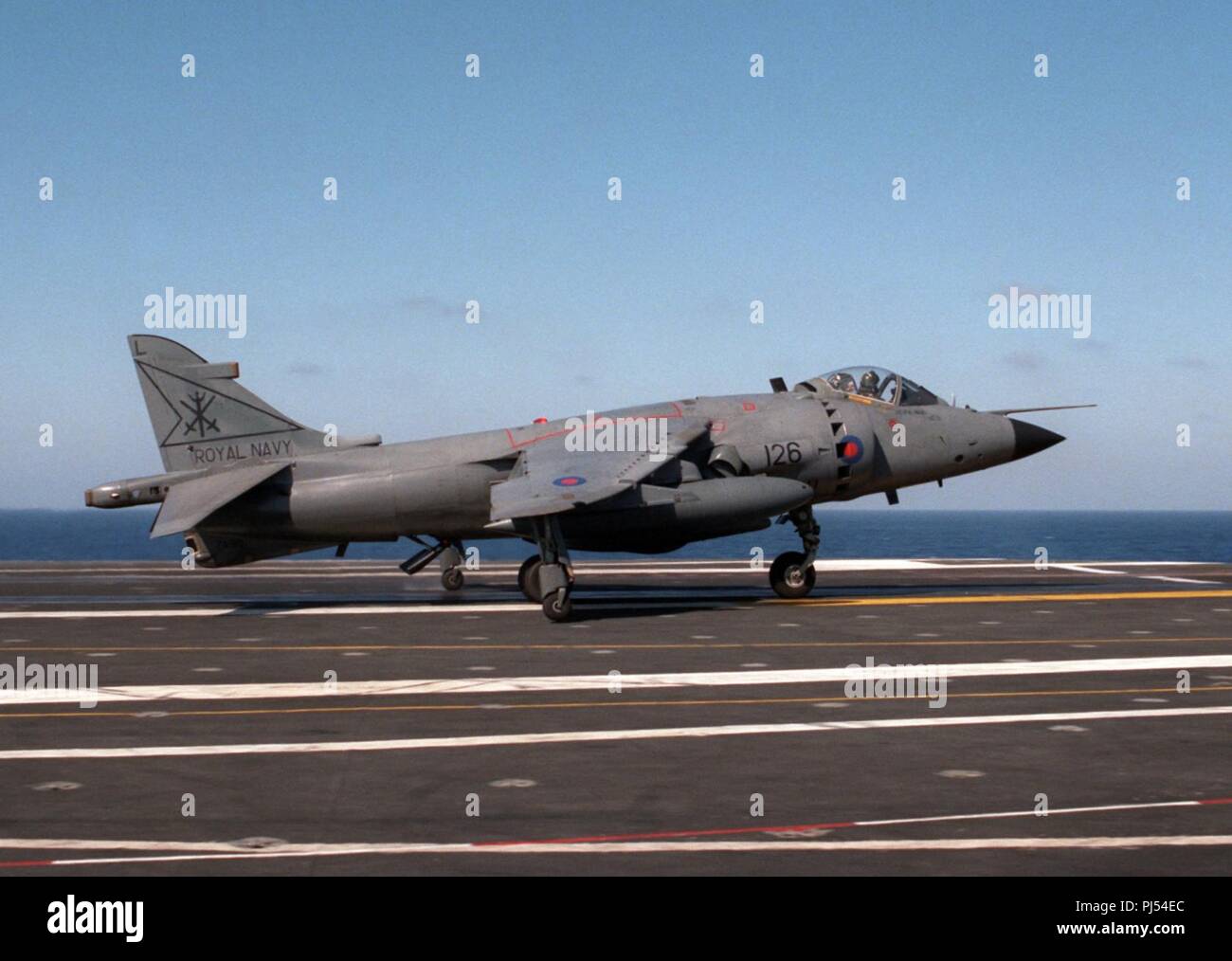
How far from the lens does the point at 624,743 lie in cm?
1233

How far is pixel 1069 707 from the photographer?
46.9ft

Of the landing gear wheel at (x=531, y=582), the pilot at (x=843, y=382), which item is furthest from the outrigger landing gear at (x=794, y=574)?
the landing gear wheel at (x=531, y=582)

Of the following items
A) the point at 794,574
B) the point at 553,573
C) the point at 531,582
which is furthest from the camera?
the point at 794,574

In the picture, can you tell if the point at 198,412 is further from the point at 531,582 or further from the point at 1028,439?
the point at 1028,439

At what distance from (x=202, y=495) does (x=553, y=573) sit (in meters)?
7.32

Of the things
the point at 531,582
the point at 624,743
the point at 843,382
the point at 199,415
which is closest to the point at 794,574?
the point at 843,382

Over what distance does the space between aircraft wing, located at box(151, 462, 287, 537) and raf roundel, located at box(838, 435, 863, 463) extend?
11.5 metres

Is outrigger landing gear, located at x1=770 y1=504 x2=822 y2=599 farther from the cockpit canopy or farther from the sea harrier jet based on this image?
the cockpit canopy

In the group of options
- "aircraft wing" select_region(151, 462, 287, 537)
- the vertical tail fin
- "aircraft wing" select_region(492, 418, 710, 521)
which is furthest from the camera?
the vertical tail fin

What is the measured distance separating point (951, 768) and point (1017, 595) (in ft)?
61.6

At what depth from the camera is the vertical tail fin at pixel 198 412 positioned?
1009 inches

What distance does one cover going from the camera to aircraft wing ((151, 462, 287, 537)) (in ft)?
77.0

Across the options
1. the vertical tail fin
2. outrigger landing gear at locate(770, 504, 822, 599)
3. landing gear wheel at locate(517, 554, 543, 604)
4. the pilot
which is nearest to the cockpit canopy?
the pilot

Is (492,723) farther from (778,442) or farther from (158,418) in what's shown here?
(158,418)
